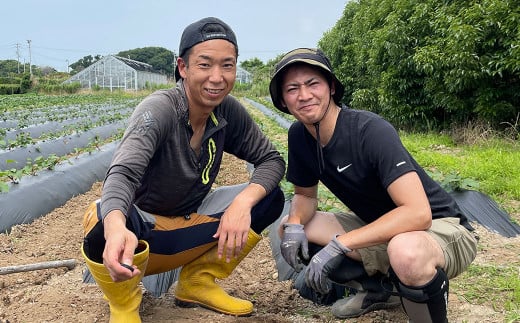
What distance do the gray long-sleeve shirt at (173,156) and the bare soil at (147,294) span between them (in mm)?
547

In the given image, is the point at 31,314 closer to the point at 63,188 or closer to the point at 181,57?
the point at 181,57

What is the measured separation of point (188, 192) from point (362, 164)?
0.84m

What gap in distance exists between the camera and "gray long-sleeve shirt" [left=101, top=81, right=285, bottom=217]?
6.42ft

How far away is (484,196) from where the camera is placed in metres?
4.18

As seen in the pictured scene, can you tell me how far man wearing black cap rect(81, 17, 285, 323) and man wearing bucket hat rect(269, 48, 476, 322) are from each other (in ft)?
0.80

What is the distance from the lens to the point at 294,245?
2342mm

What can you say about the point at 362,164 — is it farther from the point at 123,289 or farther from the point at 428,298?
the point at 123,289

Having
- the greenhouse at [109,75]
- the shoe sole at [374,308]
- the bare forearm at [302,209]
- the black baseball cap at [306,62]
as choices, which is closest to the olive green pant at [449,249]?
the shoe sole at [374,308]

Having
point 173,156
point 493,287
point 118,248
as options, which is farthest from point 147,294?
point 493,287

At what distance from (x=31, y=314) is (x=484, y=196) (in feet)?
11.5

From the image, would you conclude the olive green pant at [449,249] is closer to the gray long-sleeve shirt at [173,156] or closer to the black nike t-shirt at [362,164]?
the black nike t-shirt at [362,164]

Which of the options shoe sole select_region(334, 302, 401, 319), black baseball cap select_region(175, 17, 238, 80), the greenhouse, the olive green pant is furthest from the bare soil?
the greenhouse

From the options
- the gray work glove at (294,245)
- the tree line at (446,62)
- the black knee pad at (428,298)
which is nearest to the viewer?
the black knee pad at (428,298)

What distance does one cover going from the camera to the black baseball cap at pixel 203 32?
85.5 inches
